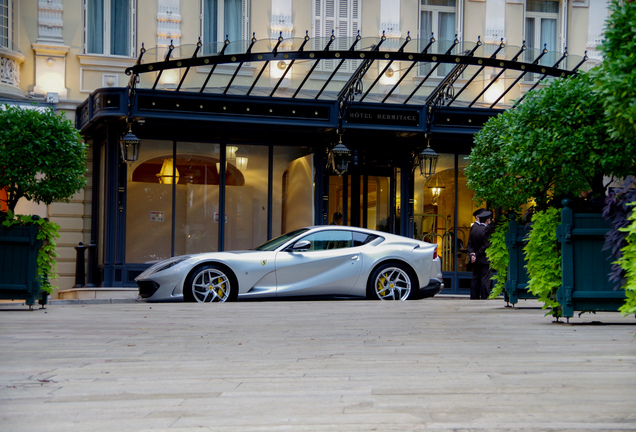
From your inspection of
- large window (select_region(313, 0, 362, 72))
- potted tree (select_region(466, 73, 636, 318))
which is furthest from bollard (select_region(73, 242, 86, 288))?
potted tree (select_region(466, 73, 636, 318))

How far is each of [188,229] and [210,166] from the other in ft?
4.84

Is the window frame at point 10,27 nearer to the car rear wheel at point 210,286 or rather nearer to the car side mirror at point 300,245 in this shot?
the car rear wheel at point 210,286

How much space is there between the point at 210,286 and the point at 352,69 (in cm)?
913

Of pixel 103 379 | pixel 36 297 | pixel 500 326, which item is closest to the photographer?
pixel 103 379

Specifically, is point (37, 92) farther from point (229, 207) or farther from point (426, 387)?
point (426, 387)

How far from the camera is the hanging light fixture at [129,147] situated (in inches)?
737

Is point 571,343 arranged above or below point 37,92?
below

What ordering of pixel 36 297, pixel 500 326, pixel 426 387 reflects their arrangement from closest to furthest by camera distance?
pixel 426 387 → pixel 500 326 → pixel 36 297

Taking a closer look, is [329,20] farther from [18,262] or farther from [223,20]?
[18,262]

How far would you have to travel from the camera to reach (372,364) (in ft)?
21.6

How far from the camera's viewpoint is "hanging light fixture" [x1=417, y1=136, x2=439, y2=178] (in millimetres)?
20828

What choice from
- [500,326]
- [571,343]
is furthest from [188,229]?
[571,343]

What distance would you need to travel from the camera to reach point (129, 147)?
18.9 metres

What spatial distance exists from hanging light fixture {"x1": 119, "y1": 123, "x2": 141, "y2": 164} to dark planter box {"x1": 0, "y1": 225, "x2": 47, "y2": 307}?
6.72 meters
